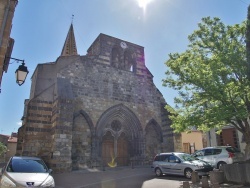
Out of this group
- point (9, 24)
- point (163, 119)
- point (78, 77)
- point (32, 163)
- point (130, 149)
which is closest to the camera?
point (9, 24)

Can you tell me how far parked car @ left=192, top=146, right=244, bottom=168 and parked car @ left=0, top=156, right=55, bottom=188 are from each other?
870 cm

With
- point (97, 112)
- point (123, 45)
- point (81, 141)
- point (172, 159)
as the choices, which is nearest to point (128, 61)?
point (123, 45)

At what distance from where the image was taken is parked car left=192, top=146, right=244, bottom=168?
11398 mm

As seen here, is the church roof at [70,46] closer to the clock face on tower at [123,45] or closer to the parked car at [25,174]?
the clock face on tower at [123,45]

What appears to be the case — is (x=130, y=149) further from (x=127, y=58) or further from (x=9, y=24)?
(x=9, y=24)

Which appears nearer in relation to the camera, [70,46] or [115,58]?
[115,58]

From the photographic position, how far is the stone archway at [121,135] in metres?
15.6

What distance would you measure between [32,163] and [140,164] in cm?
980

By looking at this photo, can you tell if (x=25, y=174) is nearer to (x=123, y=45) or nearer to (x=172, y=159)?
(x=172, y=159)

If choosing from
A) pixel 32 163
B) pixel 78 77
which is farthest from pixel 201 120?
pixel 78 77

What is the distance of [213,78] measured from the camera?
8664 mm

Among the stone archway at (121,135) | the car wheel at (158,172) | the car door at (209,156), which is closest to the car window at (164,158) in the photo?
the car wheel at (158,172)

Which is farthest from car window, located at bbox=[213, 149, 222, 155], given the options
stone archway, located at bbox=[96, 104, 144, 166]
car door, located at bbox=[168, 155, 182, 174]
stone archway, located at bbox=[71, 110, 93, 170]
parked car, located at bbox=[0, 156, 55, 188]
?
parked car, located at bbox=[0, 156, 55, 188]

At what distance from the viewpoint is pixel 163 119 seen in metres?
18.1
